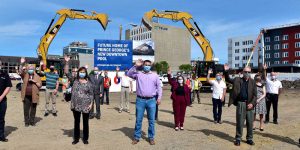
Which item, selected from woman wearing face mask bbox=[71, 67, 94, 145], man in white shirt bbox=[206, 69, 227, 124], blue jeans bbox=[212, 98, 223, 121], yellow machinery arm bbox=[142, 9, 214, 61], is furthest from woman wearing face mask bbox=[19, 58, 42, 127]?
yellow machinery arm bbox=[142, 9, 214, 61]

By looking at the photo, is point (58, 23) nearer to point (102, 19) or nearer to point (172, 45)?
point (102, 19)

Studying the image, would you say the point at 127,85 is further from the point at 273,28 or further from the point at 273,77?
the point at 273,28

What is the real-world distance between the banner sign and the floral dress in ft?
64.8

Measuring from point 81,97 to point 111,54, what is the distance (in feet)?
66.1

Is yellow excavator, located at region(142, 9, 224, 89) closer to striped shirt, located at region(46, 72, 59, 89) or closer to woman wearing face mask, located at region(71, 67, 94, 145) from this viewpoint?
striped shirt, located at region(46, 72, 59, 89)

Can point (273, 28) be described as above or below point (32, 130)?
above

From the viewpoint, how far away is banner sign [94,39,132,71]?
27.4 metres

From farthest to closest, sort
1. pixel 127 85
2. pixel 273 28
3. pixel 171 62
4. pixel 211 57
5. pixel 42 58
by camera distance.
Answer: pixel 171 62 < pixel 273 28 < pixel 211 57 < pixel 42 58 < pixel 127 85

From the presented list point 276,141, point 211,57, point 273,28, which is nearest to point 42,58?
point 211,57

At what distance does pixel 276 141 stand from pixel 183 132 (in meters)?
2.58

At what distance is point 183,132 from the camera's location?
9555mm

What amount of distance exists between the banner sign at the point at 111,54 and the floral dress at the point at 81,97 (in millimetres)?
19740

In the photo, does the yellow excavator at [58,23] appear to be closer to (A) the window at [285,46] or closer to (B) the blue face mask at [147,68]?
(B) the blue face mask at [147,68]

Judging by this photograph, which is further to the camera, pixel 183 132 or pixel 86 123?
pixel 183 132
